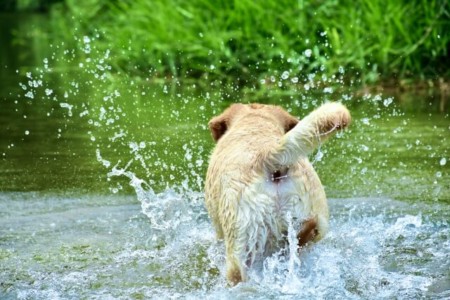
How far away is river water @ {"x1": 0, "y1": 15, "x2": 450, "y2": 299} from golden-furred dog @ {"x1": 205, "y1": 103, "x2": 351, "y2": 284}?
0.17 meters

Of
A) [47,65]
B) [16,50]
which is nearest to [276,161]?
[47,65]

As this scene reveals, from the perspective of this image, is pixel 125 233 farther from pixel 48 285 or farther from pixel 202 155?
pixel 202 155

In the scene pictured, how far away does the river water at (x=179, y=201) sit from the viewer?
18.2 feet

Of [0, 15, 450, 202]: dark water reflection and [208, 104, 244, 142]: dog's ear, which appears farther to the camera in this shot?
[0, 15, 450, 202]: dark water reflection

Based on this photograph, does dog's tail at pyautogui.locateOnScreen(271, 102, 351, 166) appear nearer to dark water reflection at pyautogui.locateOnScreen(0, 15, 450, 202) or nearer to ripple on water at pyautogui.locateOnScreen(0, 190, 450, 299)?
ripple on water at pyautogui.locateOnScreen(0, 190, 450, 299)

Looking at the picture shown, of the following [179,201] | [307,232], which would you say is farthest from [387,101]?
[307,232]

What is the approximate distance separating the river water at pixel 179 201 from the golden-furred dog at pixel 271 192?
0.17 metres

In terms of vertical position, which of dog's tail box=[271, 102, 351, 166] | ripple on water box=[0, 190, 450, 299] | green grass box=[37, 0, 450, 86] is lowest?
ripple on water box=[0, 190, 450, 299]

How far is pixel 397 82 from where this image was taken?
1373 centimetres

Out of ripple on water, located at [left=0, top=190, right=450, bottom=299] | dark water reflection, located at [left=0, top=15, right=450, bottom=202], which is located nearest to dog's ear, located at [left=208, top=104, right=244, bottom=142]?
ripple on water, located at [left=0, top=190, right=450, bottom=299]

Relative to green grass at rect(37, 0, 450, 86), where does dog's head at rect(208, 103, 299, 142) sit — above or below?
below

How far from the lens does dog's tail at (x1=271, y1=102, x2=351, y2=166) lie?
16.1 feet

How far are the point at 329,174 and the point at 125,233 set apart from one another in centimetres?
230

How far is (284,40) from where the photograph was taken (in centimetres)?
1379
